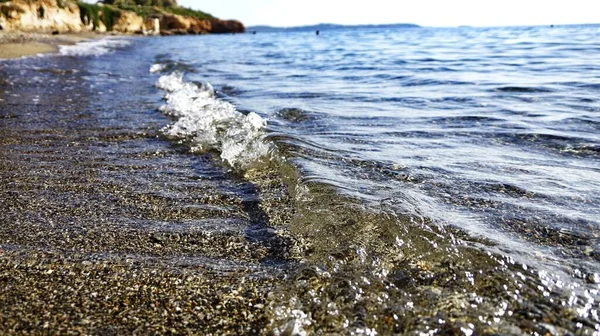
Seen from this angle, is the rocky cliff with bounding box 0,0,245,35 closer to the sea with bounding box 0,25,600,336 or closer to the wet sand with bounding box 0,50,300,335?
the sea with bounding box 0,25,600,336

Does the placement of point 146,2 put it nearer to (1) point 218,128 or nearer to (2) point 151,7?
(2) point 151,7

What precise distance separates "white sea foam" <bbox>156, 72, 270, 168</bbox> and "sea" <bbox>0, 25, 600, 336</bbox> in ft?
0.09

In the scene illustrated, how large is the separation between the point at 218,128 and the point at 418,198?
295cm

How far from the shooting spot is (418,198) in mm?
3051

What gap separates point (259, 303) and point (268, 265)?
364 mm

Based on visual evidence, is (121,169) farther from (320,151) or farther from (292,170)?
(320,151)

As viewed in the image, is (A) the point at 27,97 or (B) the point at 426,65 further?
(B) the point at 426,65

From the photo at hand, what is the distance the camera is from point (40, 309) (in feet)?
6.13

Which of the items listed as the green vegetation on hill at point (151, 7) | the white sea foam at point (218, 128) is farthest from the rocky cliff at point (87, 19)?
the white sea foam at point (218, 128)

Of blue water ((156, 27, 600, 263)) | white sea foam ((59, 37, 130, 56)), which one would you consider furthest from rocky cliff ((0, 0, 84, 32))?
blue water ((156, 27, 600, 263))

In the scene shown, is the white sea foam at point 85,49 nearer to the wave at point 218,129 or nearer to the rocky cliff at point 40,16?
the rocky cliff at point 40,16

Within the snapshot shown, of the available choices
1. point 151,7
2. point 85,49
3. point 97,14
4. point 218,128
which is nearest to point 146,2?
point 151,7

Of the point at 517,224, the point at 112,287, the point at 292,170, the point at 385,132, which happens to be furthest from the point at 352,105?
the point at 112,287

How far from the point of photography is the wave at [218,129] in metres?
4.28
